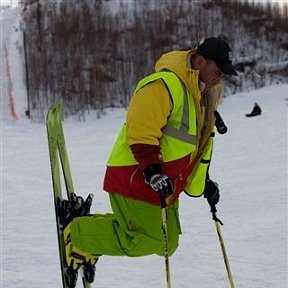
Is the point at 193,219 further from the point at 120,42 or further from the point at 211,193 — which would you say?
the point at 120,42

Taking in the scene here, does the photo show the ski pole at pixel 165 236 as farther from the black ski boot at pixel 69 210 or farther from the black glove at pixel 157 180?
the black ski boot at pixel 69 210

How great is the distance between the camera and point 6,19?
27.3m

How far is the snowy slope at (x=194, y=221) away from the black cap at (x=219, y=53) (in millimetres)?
1613

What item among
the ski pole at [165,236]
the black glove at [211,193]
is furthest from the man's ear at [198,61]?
the black glove at [211,193]

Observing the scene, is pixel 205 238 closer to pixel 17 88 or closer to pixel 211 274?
pixel 211 274

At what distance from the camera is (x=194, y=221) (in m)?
5.25

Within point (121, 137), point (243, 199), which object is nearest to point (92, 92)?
point (243, 199)

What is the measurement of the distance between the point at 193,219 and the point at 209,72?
3086mm

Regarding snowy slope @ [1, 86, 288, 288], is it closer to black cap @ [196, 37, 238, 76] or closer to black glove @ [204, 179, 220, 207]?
black glove @ [204, 179, 220, 207]

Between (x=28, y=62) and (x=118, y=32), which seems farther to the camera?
(x=118, y=32)

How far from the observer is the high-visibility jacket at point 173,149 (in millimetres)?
2459

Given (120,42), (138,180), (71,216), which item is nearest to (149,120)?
(138,180)

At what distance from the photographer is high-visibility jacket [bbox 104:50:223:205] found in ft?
8.07

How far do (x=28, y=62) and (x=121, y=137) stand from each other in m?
19.9
